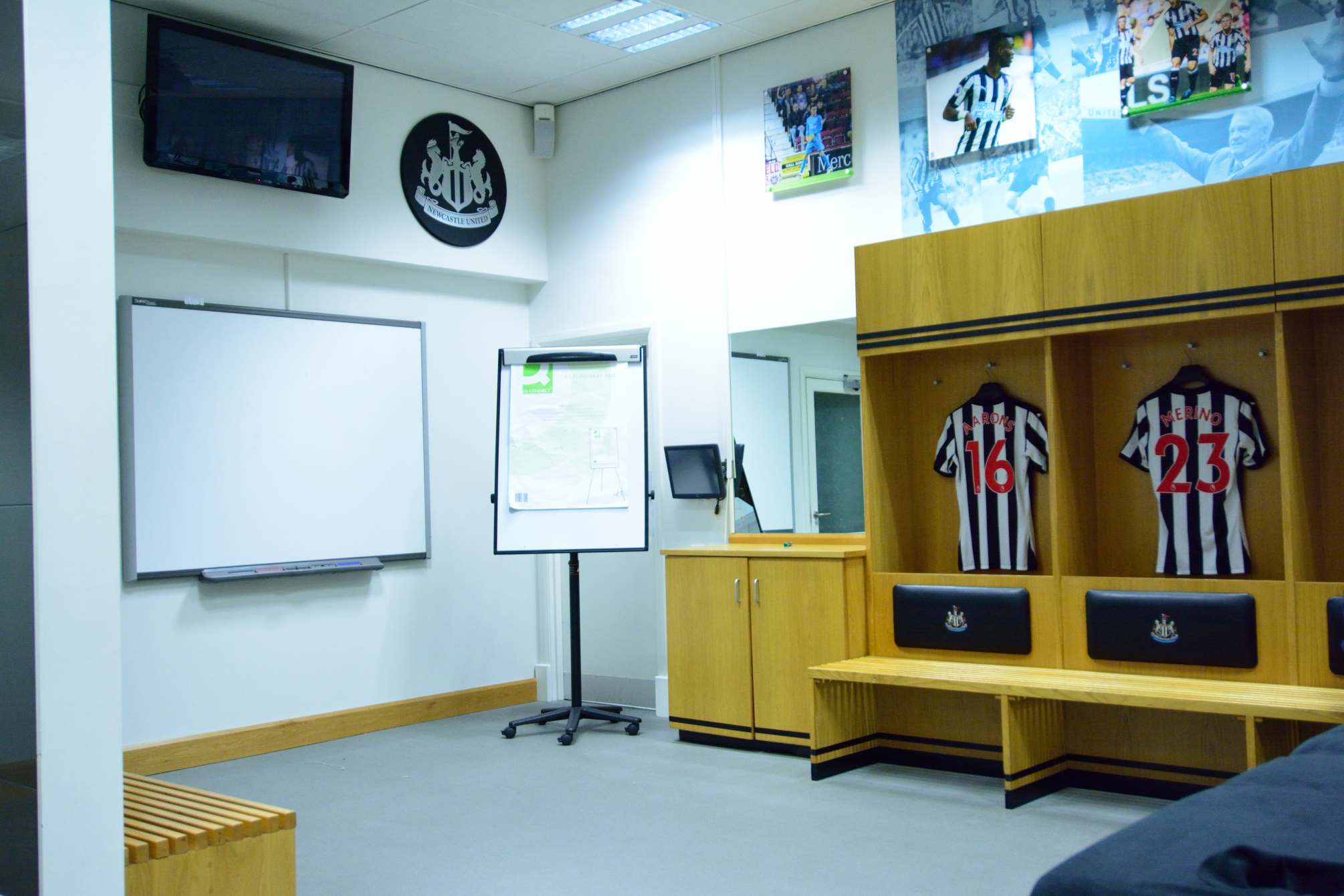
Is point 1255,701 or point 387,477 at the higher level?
point 387,477

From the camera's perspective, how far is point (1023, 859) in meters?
3.56

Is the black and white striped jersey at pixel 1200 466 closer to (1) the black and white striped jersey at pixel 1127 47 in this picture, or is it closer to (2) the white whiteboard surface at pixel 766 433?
(1) the black and white striped jersey at pixel 1127 47

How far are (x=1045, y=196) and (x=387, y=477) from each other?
3511 millimetres

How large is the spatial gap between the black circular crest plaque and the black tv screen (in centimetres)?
52

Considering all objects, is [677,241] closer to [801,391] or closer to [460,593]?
[801,391]

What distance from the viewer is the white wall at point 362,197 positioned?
5.14m

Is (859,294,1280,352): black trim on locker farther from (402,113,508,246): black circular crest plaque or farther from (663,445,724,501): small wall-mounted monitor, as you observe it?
(402,113,508,246): black circular crest plaque

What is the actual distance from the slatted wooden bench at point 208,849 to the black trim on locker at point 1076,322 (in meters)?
3.03

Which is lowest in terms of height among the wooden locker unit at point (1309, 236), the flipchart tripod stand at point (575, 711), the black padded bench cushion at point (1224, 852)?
the flipchart tripod stand at point (575, 711)

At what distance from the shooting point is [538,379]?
5836 millimetres

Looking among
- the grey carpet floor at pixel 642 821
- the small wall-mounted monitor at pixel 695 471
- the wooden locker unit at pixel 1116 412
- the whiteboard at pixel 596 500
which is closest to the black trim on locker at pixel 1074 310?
the wooden locker unit at pixel 1116 412

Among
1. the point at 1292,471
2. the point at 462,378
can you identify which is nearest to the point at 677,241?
the point at 462,378

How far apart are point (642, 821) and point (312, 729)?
228 cm

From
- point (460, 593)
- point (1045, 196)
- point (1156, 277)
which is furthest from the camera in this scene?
point (460, 593)
